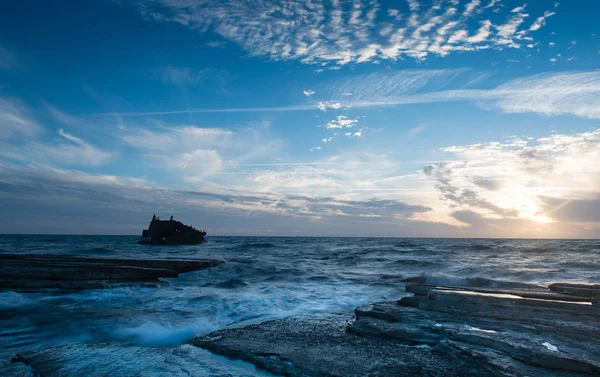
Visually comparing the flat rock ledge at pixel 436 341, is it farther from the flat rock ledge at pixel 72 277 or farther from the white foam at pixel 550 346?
the flat rock ledge at pixel 72 277

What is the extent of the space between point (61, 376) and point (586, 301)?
11.2 metres

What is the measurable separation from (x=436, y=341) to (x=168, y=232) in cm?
5920

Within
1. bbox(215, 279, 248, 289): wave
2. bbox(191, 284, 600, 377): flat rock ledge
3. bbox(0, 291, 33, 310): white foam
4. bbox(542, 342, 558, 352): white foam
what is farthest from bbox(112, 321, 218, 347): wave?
bbox(215, 279, 248, 289): wave

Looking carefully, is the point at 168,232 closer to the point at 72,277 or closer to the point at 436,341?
the point at 72,277

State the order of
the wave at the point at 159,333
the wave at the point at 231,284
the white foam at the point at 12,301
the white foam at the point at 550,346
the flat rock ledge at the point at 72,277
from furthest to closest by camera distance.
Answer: the wave at the point at 231,284 → the flat rock ledge at the point at 72,277 → the white foam at the point at 12,301 → the wave at the point at 159,333 → the white foam at the point at 550,346

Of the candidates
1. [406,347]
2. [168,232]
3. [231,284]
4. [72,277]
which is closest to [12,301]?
[72,277]

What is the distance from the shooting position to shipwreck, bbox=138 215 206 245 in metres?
59.1

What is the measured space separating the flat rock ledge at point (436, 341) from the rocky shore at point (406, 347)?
1 cm

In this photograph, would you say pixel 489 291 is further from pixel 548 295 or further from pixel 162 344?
pixel 162 344

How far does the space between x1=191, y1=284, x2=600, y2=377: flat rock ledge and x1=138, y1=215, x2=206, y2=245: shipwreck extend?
180 ft

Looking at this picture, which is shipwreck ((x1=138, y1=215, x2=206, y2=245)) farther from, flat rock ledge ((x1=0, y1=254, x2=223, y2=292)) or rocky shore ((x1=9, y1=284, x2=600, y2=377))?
rocky shore ((x1=9, y1=284, x2=600, y2=377))

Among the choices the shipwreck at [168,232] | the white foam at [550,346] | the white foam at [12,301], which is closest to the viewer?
the white foam at [550,346]

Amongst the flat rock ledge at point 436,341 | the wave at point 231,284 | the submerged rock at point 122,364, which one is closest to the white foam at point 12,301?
the submerged rock at point 122,364

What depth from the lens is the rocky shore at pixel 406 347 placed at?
5.04 m
